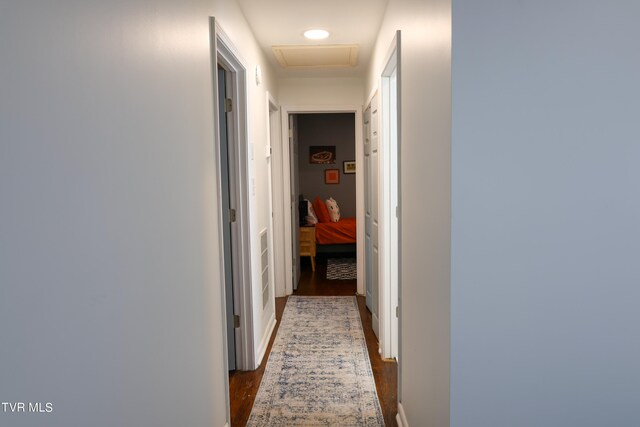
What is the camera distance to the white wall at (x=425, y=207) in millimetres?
1540

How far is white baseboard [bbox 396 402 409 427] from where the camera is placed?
96.0 inches

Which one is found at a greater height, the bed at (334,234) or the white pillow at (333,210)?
the white pillow at (333,210)

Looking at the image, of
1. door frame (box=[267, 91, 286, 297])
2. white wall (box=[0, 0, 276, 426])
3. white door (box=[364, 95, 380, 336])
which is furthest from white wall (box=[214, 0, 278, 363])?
white wall (box=[0, 0, 276, 426])

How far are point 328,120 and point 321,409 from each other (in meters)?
6.10

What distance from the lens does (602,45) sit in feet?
4.78

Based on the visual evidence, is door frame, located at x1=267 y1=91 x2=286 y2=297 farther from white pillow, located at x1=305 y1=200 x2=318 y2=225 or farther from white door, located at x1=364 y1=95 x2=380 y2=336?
white pillow, located at x1=305 y1=200 x2=318 y2=225

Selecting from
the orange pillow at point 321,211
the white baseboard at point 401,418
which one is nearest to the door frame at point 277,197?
the orange pillow at point 321,211

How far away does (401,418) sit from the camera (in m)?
2.54

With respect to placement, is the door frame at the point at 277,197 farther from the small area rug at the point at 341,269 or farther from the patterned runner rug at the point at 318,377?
the small area rug at the point at 341,269

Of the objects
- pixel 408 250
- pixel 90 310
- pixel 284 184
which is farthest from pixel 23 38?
pixel 284 184

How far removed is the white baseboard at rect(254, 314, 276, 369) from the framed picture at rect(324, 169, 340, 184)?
415 centimetres

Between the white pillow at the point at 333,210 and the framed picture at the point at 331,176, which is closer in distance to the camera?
the white pillow at the point at 333,210

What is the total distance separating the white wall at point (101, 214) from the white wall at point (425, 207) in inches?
35.6

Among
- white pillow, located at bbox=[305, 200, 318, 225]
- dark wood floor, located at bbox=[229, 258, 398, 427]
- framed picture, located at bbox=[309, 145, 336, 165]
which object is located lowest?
dark wood floor, located at bbox=[229, 258, 398, 427]
